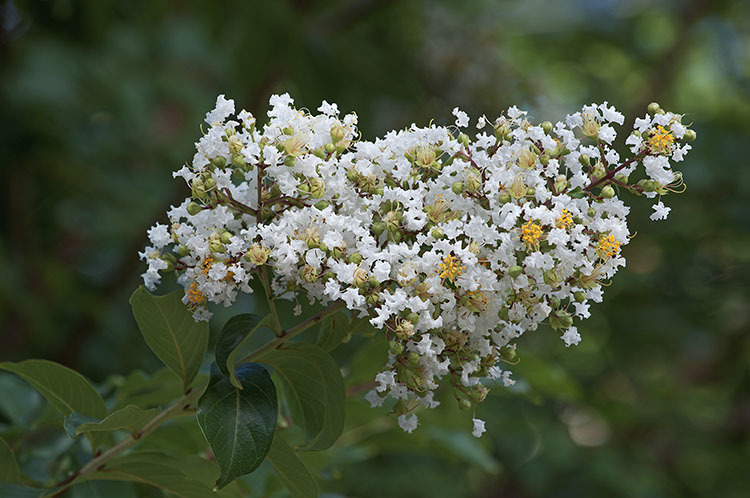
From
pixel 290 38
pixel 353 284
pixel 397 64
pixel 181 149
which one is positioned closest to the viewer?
pixel 353 284

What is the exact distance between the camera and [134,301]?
1278 mm

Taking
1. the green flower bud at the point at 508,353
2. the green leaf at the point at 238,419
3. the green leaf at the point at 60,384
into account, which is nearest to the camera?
the green leaf at the point at 238,419

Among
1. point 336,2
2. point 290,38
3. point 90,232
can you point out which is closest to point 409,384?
point 290,38

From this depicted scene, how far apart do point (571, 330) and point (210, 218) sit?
2.14 ft

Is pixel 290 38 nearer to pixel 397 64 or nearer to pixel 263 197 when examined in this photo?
pixel 397 64

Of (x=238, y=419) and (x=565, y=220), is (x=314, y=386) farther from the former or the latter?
(x=565, y=220)

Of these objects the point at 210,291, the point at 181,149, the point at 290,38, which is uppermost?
the point at 181,149

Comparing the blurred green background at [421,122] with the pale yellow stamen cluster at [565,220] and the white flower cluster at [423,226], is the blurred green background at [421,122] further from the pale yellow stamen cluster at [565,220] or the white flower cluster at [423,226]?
the pale yellow stamen cluster at [565,220]

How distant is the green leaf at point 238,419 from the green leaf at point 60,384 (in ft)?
1.01

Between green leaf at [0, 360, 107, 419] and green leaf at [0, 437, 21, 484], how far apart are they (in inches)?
5.1

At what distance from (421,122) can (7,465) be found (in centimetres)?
266

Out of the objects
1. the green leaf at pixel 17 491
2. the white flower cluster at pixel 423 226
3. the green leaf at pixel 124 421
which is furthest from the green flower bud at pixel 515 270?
the green leaf at pixel 17 491

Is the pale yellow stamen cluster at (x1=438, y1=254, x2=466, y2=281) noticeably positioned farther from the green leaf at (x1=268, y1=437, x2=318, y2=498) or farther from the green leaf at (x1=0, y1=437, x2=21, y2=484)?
the green leaf at (x1=0, y1=437, x2=21, y2=484)

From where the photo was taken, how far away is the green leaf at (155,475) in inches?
53.4
